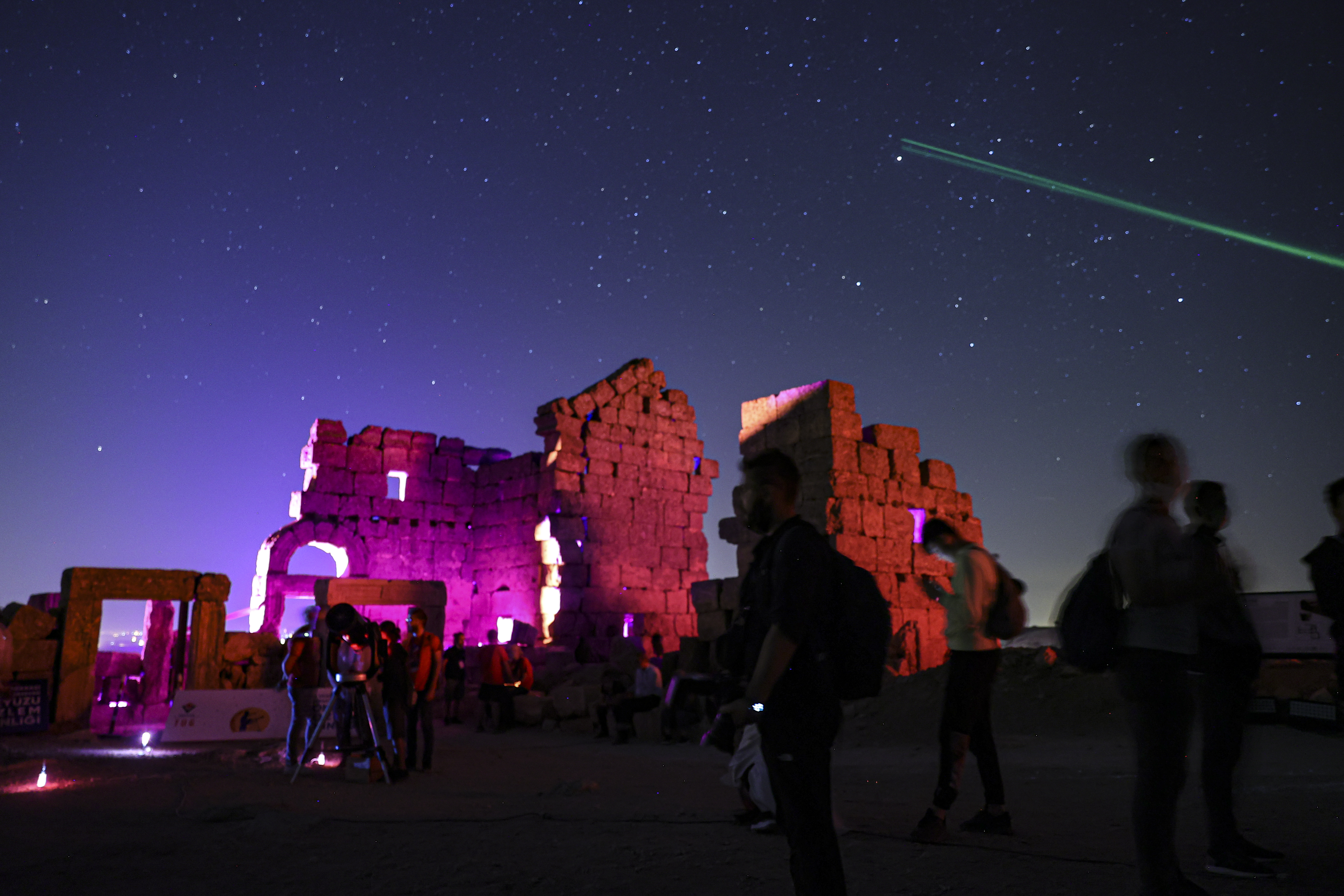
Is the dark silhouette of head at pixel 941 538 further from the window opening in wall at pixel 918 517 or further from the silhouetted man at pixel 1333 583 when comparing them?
the window opening in wall at pixel 918 517

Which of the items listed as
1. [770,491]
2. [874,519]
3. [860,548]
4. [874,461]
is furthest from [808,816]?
[874,461]

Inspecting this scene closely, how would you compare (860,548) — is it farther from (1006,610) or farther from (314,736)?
(1006,610)

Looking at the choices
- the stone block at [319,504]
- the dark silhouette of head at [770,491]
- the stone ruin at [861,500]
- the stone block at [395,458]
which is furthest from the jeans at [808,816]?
the stone block at [395,458]

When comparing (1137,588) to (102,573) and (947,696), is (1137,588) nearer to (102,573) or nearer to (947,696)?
(947,696)

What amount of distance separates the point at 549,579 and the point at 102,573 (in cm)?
848

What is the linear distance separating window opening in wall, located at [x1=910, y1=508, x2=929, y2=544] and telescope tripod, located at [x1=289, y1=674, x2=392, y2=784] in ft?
32.0

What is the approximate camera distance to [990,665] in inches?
181

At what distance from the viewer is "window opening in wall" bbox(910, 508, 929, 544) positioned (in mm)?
15062

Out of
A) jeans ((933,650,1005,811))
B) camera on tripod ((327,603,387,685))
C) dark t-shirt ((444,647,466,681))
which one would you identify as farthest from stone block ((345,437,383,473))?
jeans ((933,650,1005,811))

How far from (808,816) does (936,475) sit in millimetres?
13659

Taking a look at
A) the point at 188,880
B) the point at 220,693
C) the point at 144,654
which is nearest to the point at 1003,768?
the point at 188,880

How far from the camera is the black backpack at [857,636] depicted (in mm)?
2699

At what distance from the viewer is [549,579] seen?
20.0m

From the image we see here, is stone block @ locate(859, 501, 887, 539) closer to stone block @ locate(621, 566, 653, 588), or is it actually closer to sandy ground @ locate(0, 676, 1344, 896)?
sandy ground @ locate(0, 676, 1344, 896)
